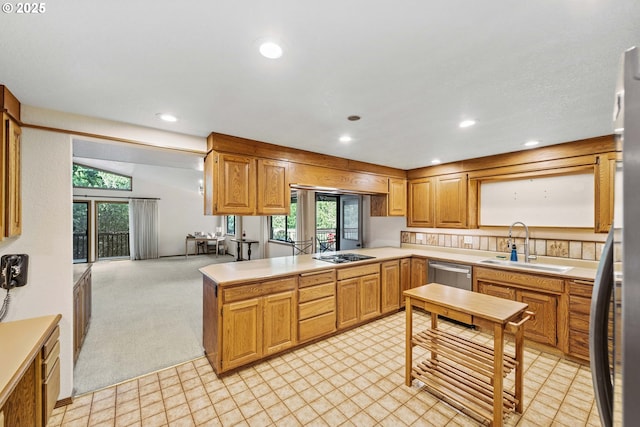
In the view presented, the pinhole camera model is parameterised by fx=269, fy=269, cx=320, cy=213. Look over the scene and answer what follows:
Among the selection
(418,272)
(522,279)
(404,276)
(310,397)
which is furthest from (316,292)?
(522,279)

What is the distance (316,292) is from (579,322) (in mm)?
2549

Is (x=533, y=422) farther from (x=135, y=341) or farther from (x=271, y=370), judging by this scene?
(x=135, y=341)

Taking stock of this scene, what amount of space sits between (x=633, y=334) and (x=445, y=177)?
3768 mm

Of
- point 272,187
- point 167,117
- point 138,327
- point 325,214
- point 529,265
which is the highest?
point 167,117

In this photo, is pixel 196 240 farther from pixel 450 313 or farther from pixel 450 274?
pixel 450 313

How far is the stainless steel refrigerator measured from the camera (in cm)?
57

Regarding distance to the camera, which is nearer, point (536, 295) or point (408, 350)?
point (408, 350)

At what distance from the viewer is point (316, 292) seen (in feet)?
9.69

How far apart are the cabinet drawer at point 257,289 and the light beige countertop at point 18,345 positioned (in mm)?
1121

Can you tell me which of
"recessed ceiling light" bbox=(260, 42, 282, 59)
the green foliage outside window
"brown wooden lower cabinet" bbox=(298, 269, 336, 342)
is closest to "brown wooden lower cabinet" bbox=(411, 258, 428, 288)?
"brown wooden lower cabinet" bbox=(298, 269, 336, 342)

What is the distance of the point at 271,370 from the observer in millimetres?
2500

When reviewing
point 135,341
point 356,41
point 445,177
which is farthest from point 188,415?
point 445,177

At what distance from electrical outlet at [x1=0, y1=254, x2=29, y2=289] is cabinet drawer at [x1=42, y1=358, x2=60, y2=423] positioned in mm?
610

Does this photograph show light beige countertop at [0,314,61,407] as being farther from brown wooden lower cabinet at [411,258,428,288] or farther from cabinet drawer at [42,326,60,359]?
brown wooden lower cabinet at [411,258,428,288]
